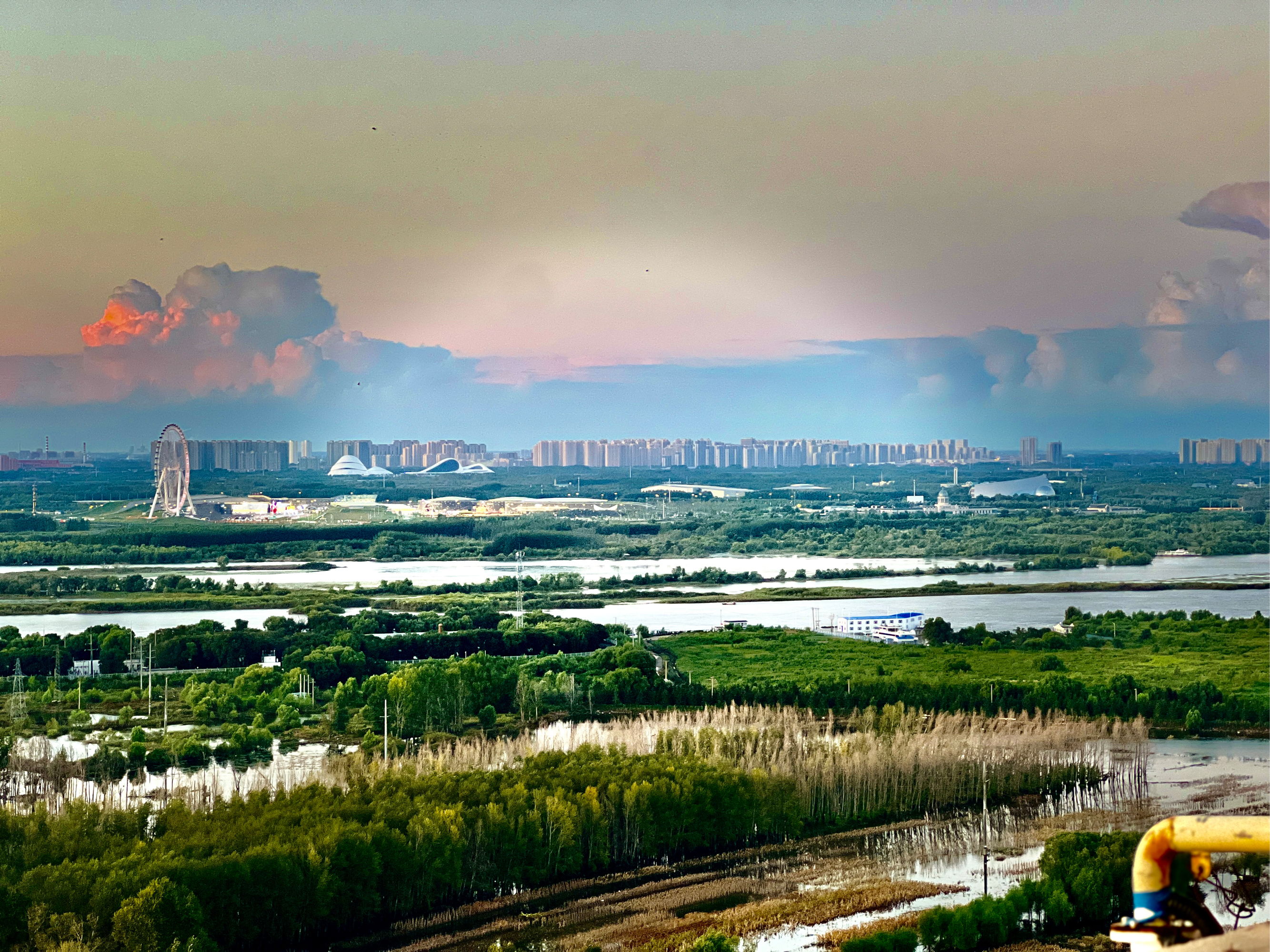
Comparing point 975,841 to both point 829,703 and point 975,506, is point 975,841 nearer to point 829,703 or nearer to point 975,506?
point 829,703

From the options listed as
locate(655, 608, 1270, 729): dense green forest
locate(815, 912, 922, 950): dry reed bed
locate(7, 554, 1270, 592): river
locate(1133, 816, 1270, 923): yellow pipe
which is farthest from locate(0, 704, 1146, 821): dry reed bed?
locate(7, 554, 1270, 592): river

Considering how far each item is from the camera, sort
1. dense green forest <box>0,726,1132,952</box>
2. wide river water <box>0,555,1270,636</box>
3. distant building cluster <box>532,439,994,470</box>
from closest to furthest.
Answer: dense green forest <box>0,726,1132,952</box>
wide river water <box>0,555,1270,636</box>
distant building cluster <box>532,439,994,470</box>

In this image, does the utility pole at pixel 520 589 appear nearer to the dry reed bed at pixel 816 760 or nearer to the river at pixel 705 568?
the river at pixel 705 568

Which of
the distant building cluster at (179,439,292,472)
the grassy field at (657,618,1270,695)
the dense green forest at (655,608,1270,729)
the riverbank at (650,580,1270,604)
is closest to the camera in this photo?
the dense green forest at (655,608,1270,729)

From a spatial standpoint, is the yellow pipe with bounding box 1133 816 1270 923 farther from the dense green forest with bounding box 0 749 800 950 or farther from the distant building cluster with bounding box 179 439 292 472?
the distant building cluster with bounding box 179 439 292 472

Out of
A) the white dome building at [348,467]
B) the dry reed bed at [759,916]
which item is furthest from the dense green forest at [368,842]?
the white dome building at [348,467]
